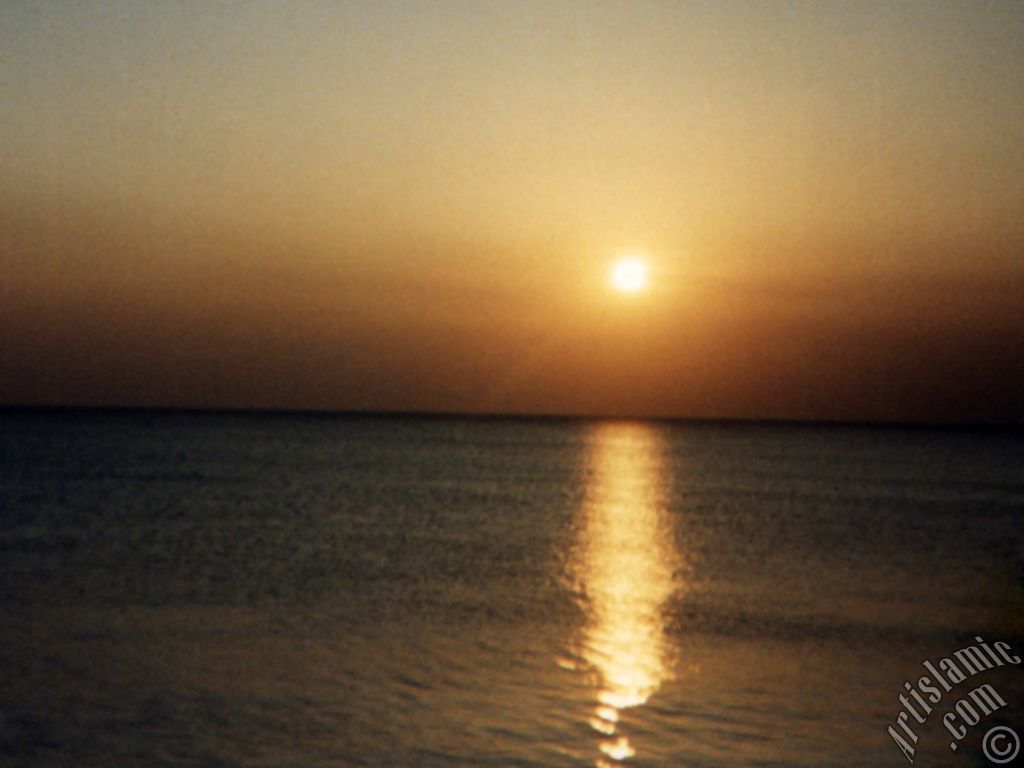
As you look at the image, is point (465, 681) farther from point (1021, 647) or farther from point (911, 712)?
point (1021, 647)

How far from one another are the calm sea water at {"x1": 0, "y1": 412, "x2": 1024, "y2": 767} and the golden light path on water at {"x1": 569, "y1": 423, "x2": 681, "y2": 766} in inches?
3.8

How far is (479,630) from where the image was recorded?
22.8m

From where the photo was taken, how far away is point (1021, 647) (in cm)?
1797

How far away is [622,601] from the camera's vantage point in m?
27.8

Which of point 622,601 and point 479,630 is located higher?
point 622,601

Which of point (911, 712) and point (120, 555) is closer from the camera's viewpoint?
point (911, 712)

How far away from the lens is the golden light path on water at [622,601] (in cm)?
Answer: 1633

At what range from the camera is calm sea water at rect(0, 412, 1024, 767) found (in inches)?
574

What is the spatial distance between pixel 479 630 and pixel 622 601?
5943mm

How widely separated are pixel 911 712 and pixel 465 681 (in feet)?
20.9

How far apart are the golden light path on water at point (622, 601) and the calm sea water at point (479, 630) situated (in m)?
0.10

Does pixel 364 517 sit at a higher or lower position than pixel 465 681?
higher

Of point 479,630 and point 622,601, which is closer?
point 479,630

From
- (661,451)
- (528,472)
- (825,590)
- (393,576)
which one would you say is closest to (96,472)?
(528,472)
